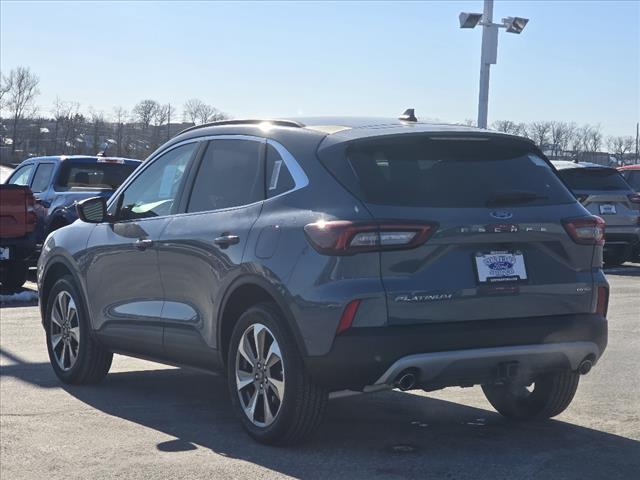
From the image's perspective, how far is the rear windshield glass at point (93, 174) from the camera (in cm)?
1627

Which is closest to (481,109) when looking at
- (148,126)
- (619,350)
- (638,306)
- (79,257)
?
(638,306)

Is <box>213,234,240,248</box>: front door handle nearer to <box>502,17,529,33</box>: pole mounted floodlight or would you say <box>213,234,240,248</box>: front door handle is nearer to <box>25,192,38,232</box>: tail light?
<box>25,192,38,232</box>: tail light

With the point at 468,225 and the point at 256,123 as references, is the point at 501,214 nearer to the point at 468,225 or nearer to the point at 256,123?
the point at 468,225

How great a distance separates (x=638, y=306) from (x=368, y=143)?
25.9ft

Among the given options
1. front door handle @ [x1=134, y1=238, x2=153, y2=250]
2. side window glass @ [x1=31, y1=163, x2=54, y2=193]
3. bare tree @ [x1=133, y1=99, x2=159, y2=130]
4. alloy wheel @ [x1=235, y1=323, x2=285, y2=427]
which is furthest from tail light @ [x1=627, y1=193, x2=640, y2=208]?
bare tree @ [x1=133, y1=99, x2=159, y2=130]

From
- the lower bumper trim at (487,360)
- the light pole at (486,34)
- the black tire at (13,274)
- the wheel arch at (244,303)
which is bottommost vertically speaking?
the black tire at (13,274)

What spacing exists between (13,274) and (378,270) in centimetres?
1001

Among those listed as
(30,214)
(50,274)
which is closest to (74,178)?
(30,214)

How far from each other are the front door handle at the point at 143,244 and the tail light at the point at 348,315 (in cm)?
211

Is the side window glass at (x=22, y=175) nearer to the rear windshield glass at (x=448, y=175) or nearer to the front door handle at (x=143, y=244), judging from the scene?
the front door handle at (x=143, y=244)

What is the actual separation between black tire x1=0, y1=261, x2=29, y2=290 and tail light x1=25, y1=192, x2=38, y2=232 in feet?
1.71

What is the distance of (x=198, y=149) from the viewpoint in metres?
6.86

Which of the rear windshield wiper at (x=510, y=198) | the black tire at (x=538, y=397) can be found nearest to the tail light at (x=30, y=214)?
the black tire at (x=538, y=397)

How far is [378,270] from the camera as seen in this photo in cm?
525
